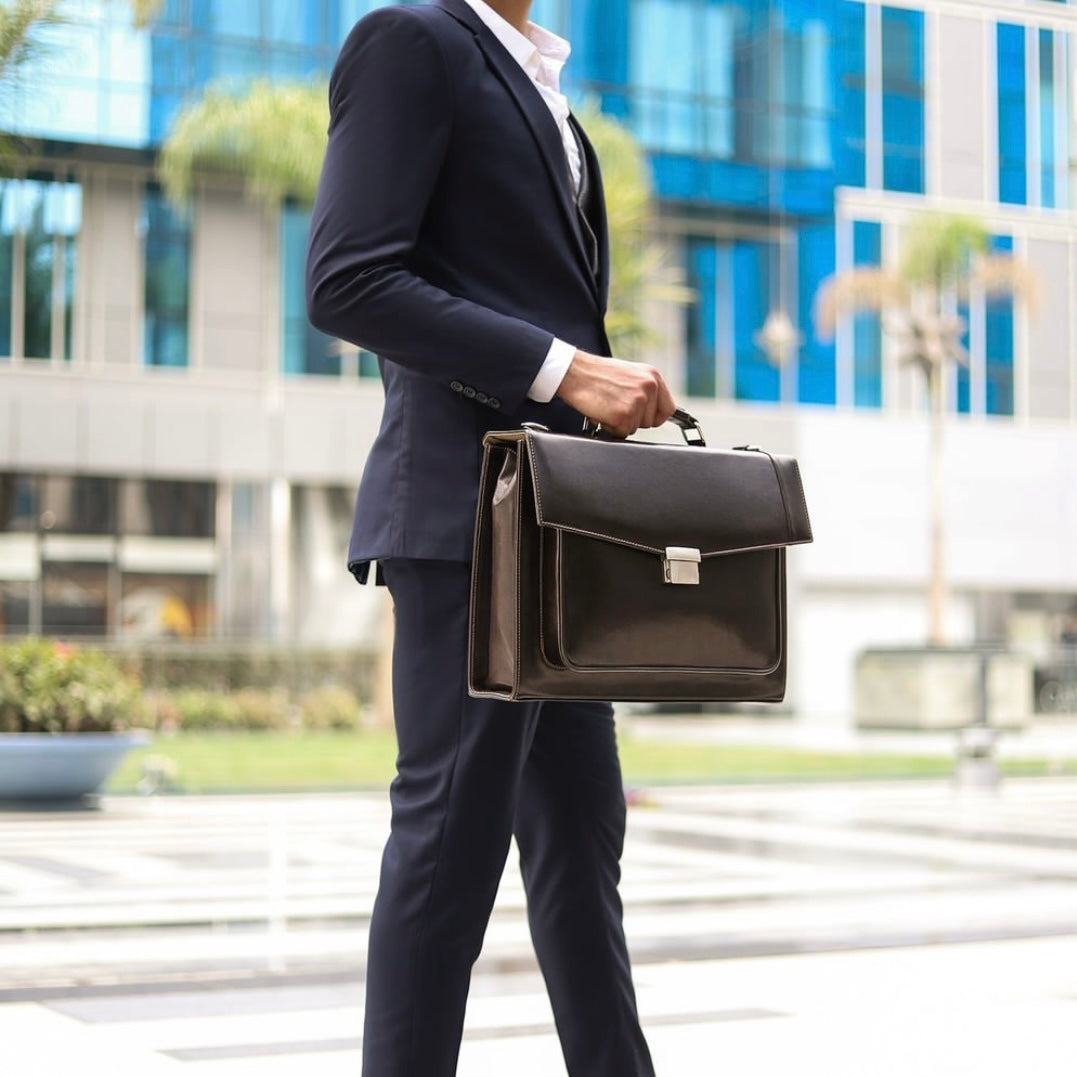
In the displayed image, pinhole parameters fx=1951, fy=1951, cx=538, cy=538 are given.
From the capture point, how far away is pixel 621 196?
2092 centimetres

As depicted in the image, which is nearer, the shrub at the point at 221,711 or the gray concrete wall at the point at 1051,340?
the shrub at the point at 221,711

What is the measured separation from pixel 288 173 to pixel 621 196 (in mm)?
5018

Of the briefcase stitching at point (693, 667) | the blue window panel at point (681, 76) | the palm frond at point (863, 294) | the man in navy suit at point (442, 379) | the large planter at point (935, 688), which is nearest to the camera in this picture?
the briefcase stitching at point (693, 667)

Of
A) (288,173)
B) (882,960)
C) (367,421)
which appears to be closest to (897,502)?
(367,421)

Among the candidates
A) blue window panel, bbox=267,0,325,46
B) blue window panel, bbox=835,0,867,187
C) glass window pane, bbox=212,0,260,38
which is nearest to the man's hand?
glass window pane, bbox=212,0,260,38

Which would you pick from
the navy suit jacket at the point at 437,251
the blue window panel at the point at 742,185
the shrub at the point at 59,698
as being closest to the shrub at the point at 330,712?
the shrub at the point at 59,698

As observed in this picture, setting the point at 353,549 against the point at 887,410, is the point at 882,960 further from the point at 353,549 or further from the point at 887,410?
the point at 887,410

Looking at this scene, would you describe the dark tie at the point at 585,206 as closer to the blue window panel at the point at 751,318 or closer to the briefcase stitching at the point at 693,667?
the briefcase stitching at the point at 693,667

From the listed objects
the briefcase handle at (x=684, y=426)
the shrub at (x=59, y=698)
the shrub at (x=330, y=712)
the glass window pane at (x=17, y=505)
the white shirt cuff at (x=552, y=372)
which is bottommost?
the shrub at (x=330, y=712)

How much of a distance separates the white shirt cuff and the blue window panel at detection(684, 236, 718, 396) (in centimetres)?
2996

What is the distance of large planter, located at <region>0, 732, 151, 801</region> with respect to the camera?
1237cm

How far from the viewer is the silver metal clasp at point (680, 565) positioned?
2502 mm

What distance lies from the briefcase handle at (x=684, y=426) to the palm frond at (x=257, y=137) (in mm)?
20900

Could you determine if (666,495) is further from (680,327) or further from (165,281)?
(680,327)
